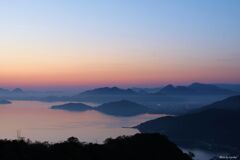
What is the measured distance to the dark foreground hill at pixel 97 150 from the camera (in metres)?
11.1

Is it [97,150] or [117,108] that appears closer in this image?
[97,150]

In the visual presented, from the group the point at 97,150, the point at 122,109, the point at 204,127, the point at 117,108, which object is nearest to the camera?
the point at 97,150

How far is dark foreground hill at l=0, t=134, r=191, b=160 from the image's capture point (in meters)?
11.1

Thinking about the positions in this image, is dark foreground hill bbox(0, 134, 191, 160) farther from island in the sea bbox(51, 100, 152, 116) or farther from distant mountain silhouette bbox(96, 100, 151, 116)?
island in the sea bbox(51, 100, 152, 116)

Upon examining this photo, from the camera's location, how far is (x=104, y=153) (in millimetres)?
12219

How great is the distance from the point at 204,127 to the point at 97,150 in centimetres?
4907

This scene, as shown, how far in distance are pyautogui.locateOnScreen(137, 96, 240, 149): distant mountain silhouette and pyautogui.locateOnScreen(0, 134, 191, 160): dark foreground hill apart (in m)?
39.1

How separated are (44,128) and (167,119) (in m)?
21.3

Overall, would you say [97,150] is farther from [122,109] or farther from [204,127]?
[122,109]

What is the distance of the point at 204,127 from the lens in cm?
5912

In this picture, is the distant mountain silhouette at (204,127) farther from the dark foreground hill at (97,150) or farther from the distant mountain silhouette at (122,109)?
the distant mountain silhouette at (122,109)

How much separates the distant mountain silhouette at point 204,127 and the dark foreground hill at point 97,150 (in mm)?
39107

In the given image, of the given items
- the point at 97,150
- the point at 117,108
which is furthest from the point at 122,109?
the point at 97,150

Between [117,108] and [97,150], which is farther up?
[117,108]
